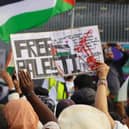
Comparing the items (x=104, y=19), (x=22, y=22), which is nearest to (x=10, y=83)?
(x=22, y=22)

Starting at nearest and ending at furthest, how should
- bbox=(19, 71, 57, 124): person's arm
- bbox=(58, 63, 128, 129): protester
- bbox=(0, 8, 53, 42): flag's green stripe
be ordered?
1. bbox=(58, 63, 128, 129): protester
2. bbox=(19, 71, 57, 124): person's arm
3. bbox=(0, 8, 53, 42): flag's green stripe

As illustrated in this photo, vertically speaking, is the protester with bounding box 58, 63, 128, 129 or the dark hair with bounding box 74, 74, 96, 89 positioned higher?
the protester with bounding box 58, 63, 128, 129

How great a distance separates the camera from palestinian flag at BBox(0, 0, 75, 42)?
6348 millimetres

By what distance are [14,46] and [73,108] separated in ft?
7.97

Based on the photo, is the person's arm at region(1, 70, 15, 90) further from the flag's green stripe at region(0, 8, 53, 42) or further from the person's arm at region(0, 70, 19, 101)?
the flag's green stripe at region(0, 8, 53, 42)

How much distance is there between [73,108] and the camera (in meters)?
3.83

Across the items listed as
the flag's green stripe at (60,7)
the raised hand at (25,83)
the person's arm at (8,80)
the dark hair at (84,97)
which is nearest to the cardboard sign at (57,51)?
the person's arm at (8,80)

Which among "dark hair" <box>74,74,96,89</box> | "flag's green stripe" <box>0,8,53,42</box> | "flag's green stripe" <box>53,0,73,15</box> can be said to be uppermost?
"flag's green stripe" <box>53,0,73,15</box>

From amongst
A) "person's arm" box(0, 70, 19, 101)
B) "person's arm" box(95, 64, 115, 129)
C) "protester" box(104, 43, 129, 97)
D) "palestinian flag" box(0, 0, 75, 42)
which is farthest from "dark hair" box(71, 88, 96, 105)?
"protester" box(104, 43, 129, 97)

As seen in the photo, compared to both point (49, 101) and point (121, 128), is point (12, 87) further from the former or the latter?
point (121, 128)

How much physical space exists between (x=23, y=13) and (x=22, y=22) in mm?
89

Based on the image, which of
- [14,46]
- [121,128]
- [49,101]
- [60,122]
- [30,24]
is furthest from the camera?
[30,24]

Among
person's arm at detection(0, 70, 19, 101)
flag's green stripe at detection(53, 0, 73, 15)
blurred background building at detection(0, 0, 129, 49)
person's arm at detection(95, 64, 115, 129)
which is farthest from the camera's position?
blurred background building at detection(0, 0, 129, 49)

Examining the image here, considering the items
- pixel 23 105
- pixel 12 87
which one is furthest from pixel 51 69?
pixel 23 105
